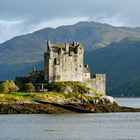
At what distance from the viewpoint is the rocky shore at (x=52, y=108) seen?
96.6 m

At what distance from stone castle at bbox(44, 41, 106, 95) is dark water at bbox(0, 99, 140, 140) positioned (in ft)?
61.9

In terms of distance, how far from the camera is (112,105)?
4348 inches

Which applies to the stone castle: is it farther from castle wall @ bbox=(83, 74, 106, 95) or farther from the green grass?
the green grass

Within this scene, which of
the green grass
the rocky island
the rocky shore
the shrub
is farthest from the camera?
the shrub

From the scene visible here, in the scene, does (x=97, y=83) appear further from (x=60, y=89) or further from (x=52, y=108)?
(x=52, y=108)

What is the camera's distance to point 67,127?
75750 millimetres

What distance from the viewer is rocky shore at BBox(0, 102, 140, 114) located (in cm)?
9662

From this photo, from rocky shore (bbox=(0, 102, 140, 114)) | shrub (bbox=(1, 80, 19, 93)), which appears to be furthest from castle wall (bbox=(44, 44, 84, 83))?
rocky shore (bbox=(0, 102, 140, 114))

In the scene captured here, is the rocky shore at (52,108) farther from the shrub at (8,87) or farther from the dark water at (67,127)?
the shrub at (8,87)

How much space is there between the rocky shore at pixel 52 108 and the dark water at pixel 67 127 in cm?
321

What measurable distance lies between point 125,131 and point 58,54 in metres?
46.1

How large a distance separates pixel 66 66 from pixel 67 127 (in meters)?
40.7

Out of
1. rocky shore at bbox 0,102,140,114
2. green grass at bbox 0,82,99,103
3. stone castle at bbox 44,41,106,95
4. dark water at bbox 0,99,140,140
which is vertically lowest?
dark water at bbox 0,99,140,140

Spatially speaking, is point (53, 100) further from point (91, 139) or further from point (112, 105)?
point (91, 139)
